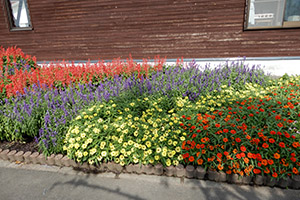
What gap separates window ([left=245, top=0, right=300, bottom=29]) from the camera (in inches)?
268

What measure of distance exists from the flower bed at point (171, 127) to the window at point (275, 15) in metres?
3.14

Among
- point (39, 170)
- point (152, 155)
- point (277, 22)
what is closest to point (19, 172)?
point (39, 170)

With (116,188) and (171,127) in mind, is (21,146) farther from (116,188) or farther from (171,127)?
(171,127)

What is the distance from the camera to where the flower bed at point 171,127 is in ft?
9.06

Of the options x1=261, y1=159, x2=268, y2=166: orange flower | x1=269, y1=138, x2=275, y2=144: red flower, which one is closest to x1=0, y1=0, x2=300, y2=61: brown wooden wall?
x1=269, y1=138, x2=275, y2=144: red flower

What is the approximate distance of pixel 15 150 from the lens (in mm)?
3486

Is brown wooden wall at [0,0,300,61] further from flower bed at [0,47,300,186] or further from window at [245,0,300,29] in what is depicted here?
flower bed at [0,47,300,186]

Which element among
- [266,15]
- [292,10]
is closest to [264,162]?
[292,10]

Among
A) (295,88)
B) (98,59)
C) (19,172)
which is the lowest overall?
(19,172)

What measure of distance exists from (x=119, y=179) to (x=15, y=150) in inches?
77.4

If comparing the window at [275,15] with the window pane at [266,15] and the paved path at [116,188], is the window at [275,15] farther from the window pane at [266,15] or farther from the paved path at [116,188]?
the paved path at [116,188]

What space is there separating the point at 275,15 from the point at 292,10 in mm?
514

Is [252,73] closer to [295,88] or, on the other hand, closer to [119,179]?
[295,88]

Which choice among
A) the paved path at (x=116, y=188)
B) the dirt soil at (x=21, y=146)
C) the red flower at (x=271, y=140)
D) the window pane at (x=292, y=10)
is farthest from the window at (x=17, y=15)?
the red flower at (x=271, y=140)
